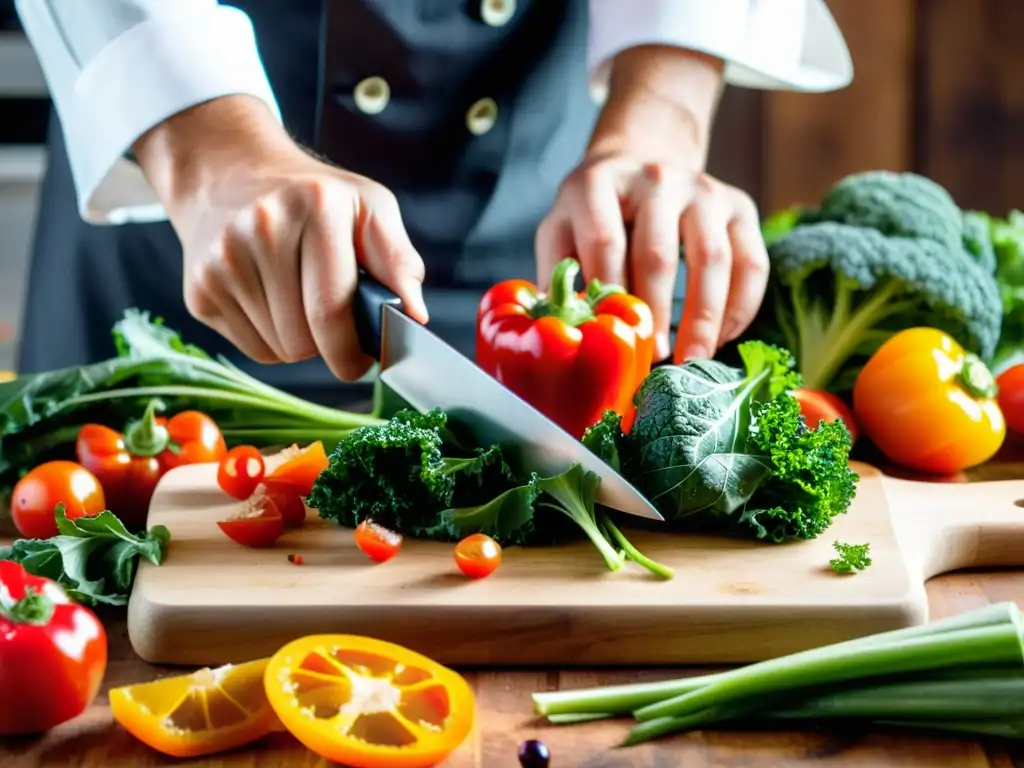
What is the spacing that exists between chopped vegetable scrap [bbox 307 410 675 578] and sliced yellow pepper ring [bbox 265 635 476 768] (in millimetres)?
252

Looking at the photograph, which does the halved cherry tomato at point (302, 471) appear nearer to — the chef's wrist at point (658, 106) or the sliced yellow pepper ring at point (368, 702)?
the sliced yellow pepper ring at point (368, 702)

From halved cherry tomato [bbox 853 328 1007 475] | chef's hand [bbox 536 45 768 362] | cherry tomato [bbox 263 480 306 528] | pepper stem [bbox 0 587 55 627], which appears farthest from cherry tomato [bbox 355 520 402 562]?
halved cherry tomato [bbox 853 328 1007 475]

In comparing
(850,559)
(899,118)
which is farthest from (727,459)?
(899,118)

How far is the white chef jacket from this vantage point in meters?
1.62

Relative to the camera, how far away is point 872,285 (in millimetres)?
1889

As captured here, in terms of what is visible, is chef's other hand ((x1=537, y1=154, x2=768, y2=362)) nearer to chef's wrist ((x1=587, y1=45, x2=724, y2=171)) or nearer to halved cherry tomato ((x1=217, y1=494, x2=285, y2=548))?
chef's wrist ((x1=587, y1=45, x2=724, y2=171))

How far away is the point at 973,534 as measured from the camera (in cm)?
142

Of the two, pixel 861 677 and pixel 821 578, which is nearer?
pixel 861 677

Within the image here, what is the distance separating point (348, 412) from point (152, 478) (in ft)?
1.15

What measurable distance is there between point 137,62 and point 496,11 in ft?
1.88

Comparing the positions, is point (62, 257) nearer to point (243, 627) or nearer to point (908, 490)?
point (243, 627)

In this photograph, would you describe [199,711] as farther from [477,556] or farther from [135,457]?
[135,457]

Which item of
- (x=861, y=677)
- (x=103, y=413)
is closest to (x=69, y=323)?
(x=103, y=413)

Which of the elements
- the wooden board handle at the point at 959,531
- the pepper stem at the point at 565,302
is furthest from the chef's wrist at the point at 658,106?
the wooden board handle at the point at 959,531
